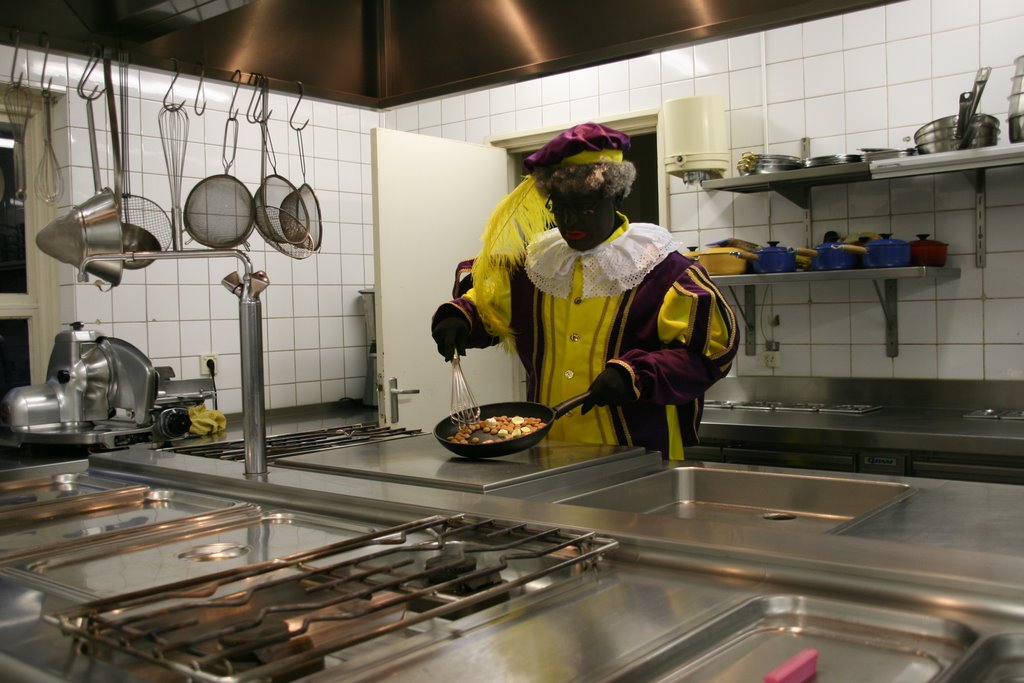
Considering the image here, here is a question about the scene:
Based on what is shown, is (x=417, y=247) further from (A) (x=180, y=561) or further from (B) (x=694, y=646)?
(B) (x=694, y=646)

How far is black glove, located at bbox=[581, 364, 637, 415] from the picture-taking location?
174cm

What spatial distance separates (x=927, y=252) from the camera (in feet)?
9.84

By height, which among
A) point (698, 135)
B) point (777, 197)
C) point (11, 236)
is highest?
point (698, 135)

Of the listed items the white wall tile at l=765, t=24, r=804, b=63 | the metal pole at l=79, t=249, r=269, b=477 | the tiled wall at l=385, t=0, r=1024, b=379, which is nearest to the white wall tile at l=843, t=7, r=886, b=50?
the tiled wall at l=385, t=0, r=1024, b=379

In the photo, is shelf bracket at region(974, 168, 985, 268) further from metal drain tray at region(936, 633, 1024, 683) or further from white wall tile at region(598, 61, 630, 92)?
metal drain tray at region(936, 633, 1024, 683)

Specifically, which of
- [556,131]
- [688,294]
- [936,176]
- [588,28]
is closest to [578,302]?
[688,294]

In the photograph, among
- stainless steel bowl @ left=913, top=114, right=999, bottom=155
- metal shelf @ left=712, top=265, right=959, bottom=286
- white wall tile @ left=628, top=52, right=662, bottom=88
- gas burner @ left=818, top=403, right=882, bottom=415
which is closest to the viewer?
stainless steel bowl @ left=913, top=114, right=999, bottom=155

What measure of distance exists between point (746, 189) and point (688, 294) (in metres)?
1.60

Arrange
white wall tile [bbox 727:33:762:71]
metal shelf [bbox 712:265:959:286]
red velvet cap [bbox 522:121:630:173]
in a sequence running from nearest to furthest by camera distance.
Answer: red velvet cap [bbox 522:121:630:173], metal shelf [bbox 712:265:959:286], white wall tile [bbox 727:33:762:71]

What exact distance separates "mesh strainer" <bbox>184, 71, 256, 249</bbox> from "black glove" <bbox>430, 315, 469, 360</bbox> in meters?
0.82

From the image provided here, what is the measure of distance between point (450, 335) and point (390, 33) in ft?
2.15

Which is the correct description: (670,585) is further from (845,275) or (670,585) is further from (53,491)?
(845,275)

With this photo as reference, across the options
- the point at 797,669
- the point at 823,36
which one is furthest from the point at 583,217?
the point at 823,36

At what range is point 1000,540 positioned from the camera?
3.44ft
